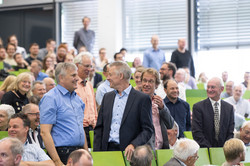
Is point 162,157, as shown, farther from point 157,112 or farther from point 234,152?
point 234,152

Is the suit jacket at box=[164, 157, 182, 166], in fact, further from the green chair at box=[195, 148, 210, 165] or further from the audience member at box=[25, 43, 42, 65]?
the audience member at box=[25, 43, 42, 65]

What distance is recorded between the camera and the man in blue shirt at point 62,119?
4.39 metres

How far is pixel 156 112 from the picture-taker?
4996mm

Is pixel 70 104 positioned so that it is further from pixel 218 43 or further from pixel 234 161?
pixel 218 43

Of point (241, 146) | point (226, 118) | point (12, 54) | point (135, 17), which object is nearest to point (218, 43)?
point (135, 17)

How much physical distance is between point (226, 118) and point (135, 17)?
30.9 ft

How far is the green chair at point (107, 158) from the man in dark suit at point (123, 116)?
91 millimetres

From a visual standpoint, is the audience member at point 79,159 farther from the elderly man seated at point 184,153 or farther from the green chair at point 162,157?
the green chair at point 162,157

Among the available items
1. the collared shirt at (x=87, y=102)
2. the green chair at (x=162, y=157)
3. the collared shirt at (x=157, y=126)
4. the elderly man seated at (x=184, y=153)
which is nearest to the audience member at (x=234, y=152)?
the elderly man seated at (x=184, y=153)

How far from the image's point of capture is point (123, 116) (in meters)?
4.46

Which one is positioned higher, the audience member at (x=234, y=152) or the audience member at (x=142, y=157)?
the audience member at (x=142, y=157)

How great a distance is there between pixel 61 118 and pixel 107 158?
1.86 ft

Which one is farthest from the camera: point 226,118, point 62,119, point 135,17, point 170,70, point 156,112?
point 135,17

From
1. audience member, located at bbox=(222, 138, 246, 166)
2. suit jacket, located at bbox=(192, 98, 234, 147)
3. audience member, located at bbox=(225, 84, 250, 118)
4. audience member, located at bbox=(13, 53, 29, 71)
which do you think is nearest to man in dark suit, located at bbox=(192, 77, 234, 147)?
suit jacket, located at bbox=(192, 98, 234, 147)
